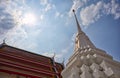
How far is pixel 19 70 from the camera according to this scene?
41.9 ft

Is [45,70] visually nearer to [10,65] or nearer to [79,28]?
[10,65]

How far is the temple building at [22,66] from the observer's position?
12.3m

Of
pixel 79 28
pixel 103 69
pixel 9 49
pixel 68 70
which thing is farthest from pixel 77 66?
pixel 9 49

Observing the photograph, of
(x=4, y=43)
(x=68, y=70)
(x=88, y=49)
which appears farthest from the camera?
(x=4, y=43)

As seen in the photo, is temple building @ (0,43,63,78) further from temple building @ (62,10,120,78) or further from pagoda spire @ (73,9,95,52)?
temple building @ (62,10,120,78)

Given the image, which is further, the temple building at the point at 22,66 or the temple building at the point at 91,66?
the temple building at the point at 22,66

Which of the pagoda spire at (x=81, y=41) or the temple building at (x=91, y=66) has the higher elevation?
the pagoda spire at (x=81, y=41)

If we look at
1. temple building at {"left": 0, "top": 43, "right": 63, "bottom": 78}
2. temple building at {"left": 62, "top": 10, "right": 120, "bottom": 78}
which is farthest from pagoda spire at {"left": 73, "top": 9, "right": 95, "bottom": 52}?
temple building at {"left": 0, "top": 43, "right": 63, "bottom": 78}

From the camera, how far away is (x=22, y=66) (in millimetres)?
13125

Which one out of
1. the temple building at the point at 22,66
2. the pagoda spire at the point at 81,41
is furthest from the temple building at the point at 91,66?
the temple building at the point at 22,66

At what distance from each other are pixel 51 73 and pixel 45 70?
1.47 ft

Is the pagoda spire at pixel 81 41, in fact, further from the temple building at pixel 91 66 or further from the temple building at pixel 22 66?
the temple building at pixel 22 66

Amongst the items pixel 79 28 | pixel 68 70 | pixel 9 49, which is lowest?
pixel 68 70

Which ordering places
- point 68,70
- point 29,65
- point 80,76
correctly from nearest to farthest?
1. point 80,76
2. point 68,70
3. point 29,65
